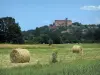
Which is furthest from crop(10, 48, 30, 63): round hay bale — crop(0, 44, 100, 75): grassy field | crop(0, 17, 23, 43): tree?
crop(0, 17, 23, 43): tree

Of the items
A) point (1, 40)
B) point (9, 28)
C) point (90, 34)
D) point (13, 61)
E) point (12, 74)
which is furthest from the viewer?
point (90, 34)

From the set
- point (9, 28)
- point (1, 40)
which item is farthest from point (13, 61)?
point (9, 28)

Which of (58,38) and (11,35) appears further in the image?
(58,38)

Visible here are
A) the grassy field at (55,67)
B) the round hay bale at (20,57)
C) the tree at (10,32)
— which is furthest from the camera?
the tree at (10,32)

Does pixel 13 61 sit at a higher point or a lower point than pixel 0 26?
lower

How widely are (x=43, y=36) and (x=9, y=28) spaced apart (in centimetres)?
913

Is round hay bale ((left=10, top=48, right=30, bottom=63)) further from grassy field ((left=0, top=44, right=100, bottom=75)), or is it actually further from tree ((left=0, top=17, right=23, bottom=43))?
tree ((left=0, top=17, right=23, bottom=43))

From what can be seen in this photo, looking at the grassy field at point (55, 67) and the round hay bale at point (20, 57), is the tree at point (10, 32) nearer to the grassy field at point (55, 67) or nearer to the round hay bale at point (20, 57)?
the round hay bale at point (20, 57)

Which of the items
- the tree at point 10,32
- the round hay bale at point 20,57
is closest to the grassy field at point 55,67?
the round hay bale at point 20,57

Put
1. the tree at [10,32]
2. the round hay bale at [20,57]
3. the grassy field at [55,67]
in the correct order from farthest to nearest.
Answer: the tree at [10,32] → the round hay bale at [20,57] → the grassy field at [55,67]

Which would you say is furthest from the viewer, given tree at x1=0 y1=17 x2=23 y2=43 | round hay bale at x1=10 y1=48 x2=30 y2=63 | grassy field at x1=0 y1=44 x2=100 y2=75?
tree at x1=0 y1=17 x2=23 y2=43

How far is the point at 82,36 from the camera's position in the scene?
99188 mm

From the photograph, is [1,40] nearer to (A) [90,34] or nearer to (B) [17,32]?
(B) [17,32]

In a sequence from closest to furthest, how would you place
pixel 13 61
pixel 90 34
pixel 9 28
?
pixel 13 61, pixel 9 28, pixel 90 34
